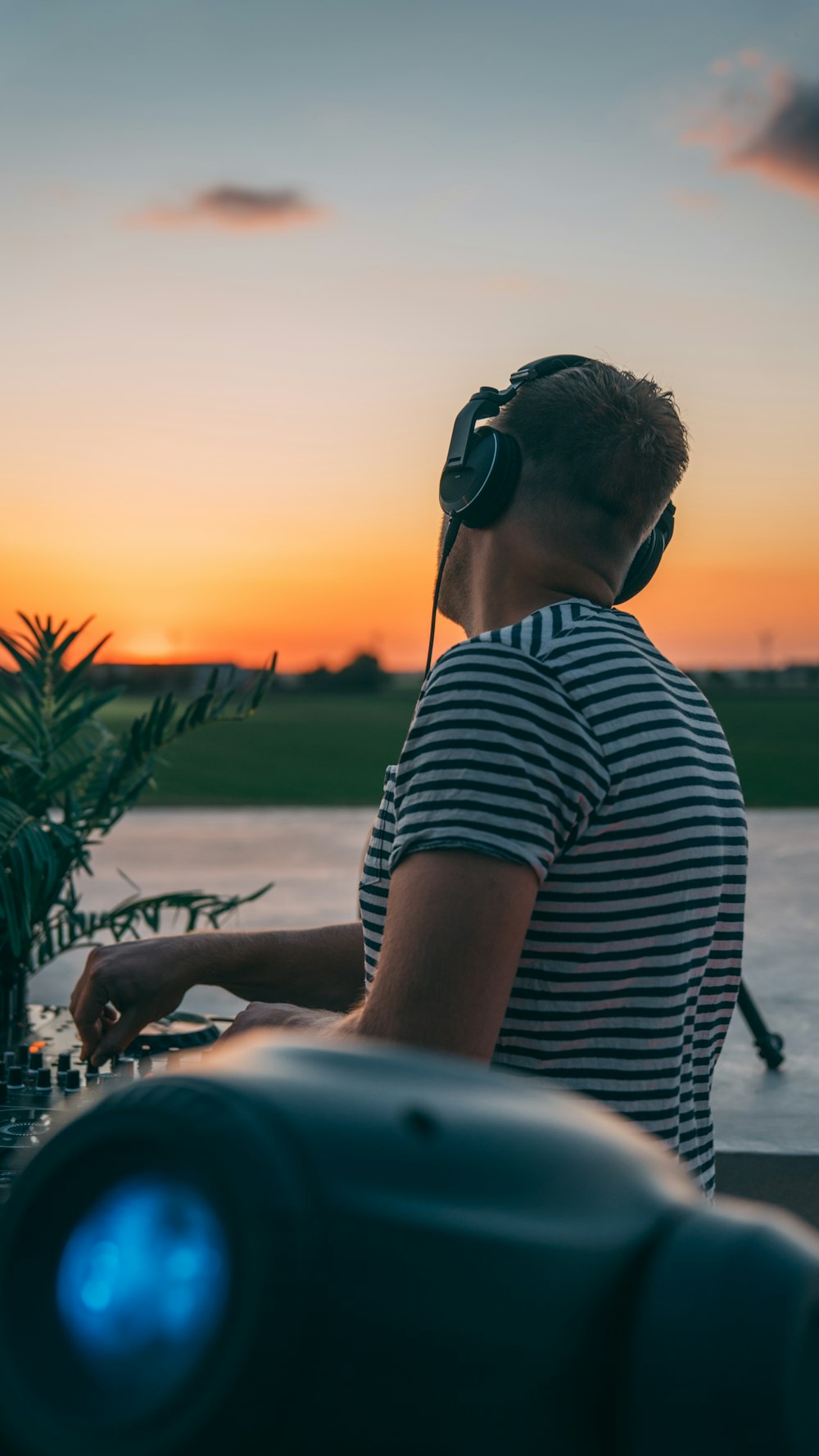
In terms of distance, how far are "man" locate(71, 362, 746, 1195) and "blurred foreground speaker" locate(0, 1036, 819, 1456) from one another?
298mm

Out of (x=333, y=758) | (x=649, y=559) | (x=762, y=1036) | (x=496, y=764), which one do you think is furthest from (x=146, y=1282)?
(x=333, y=758)

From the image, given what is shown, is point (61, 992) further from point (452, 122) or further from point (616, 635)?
point (616, 635)

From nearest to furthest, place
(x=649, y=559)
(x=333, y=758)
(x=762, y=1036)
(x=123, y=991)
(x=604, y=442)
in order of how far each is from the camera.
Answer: (x=604, y=442) → (x=123, y=991) → (x=649, y=559) → (x=762, y=1036) → (x=333, y=758)

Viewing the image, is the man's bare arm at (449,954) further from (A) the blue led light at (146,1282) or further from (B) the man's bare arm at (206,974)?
(B) the man's bare arm at (206,974)

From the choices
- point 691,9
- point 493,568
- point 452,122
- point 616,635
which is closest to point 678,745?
point 616,635

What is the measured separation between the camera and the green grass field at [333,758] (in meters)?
13.8

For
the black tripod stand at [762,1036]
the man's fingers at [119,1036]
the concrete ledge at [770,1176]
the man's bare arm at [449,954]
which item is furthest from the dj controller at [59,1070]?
the black tripod stand at [762,1036]

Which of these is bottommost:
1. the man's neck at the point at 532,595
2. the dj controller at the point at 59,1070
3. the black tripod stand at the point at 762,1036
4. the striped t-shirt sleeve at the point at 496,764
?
the black tripod stand at the point at 762,1036

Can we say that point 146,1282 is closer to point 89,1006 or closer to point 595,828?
point 595,828

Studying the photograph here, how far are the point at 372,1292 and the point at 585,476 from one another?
78cm

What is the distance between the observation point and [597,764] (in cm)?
86

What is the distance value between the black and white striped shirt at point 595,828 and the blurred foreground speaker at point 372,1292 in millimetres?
361

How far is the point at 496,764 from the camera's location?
0.79 metres

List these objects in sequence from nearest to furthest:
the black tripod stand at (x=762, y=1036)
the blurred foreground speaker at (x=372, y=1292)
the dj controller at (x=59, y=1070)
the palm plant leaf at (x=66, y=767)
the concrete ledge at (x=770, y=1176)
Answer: the blurred foreground speaker at (x=372, y=1292) → the dj controller at (x=59, y=1070) → the palm plant leaf at (x=66, y=767) → the concrete ledge at (x=770, y=1176) → the black tripod stand at (x=762, y=1036)
